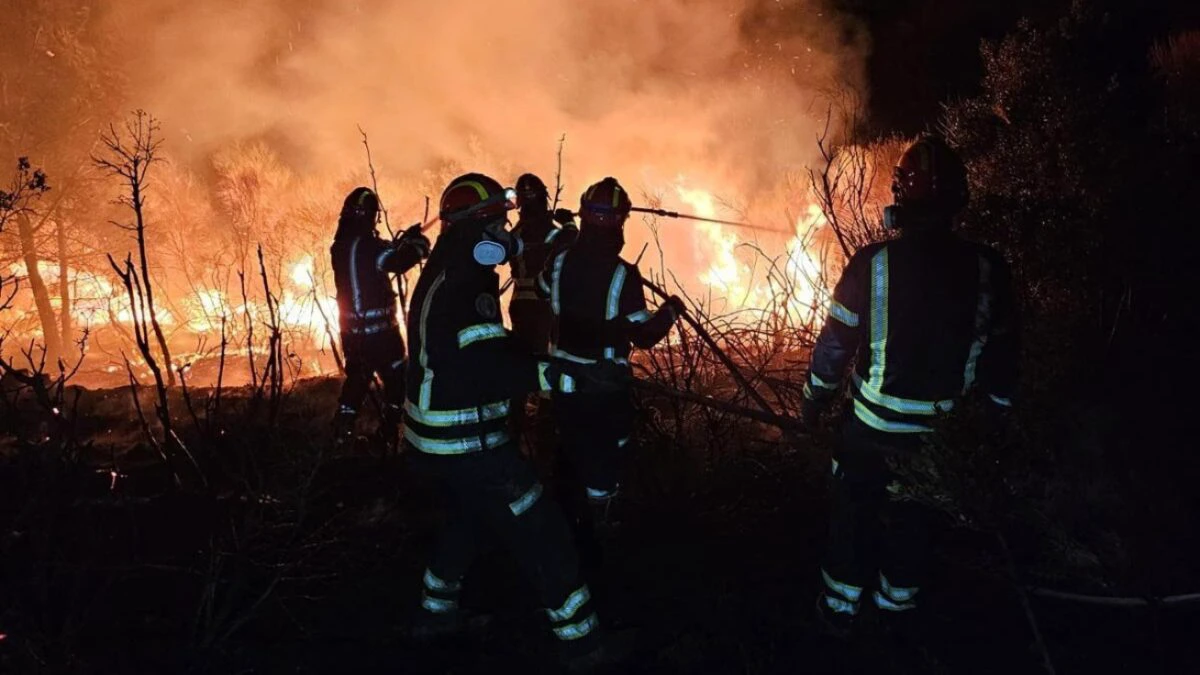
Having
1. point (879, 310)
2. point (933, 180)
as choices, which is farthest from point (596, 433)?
point (933, 180)

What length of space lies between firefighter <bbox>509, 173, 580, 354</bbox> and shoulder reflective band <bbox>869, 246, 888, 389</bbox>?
2.62 metres

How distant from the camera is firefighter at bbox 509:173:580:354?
5.49 meters

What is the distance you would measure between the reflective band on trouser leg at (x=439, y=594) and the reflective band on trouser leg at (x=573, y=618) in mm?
547

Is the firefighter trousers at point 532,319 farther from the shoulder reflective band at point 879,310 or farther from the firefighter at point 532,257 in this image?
the shoulder reflective band at point 879,310

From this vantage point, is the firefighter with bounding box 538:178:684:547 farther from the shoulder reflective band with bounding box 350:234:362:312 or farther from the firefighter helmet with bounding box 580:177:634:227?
the shoulder reflective band with bounding box 350:234:362:312

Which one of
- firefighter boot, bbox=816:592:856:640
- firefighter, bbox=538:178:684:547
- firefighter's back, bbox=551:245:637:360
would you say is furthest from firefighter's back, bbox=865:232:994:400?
firefighter's back, bbox=551:245:637:360

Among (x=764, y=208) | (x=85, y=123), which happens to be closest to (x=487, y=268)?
(x=764, y=208)

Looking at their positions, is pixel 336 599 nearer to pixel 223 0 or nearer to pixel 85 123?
pixel 85 123

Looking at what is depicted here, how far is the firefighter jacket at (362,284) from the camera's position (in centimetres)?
570

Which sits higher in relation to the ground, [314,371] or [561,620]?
[314,371]

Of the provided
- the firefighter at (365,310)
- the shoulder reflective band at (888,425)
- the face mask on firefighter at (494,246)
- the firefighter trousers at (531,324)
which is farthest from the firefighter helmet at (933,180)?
the firefighter at (365,310)

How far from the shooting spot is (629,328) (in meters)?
3.99

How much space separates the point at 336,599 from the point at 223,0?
23.9 metres

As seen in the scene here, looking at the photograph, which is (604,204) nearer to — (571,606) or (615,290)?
(615,290)
